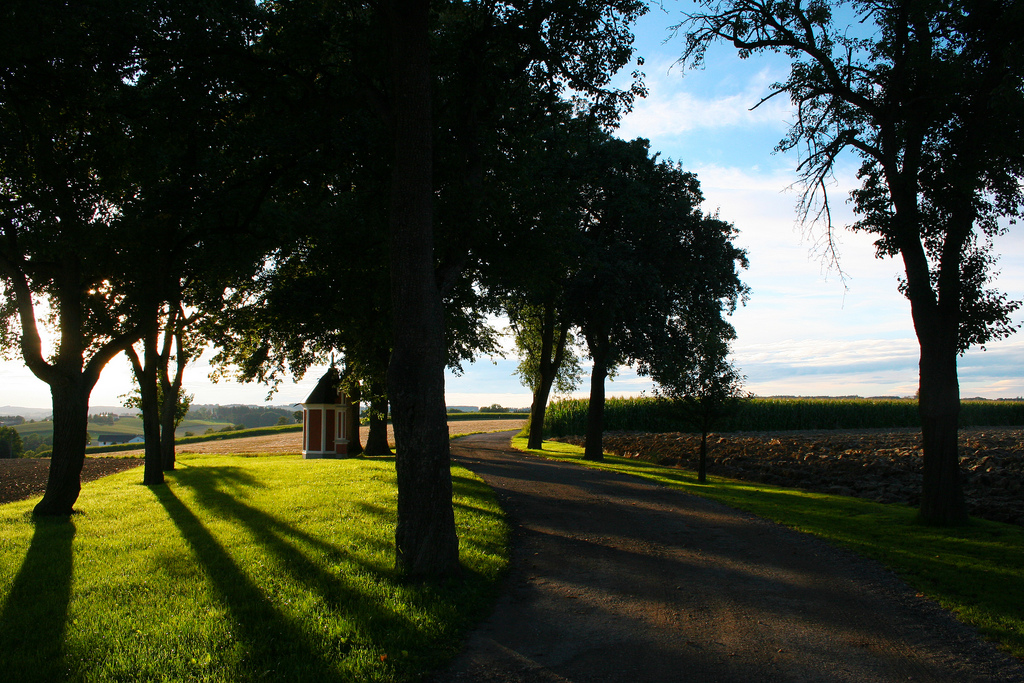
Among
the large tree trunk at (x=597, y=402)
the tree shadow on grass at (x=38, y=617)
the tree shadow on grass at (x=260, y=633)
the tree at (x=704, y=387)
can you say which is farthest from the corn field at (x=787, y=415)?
the tree shadow on grass at (x=38, y=617)

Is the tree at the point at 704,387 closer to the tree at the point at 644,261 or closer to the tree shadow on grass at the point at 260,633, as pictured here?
the tree at the point at 644,261

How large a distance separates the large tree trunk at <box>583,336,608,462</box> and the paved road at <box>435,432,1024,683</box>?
15339 mm

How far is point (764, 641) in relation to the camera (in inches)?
233

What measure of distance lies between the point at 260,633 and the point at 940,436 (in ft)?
42.7

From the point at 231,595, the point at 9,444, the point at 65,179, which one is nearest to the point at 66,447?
the point at 65,179

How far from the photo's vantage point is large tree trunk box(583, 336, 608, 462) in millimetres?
26547

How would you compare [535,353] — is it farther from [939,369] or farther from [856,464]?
[939,369]

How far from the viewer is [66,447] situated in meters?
13.4

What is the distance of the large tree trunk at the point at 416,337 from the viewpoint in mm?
7637

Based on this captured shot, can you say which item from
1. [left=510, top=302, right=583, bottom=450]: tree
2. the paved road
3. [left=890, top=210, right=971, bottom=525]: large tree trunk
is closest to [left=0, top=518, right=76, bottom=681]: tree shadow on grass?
the paved road

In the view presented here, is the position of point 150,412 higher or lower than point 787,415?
higher

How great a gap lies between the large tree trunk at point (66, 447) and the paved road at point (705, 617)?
32.1 feet

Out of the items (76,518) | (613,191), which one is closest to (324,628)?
(76,518)

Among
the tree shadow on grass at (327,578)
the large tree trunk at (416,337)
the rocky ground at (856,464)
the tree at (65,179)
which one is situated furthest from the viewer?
the rocky ground at (856,464)
